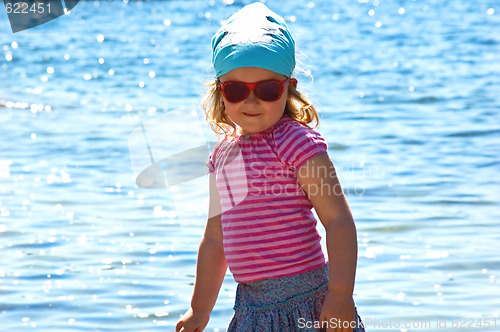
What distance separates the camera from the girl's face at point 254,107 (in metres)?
2.32

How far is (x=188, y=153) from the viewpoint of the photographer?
702 cm

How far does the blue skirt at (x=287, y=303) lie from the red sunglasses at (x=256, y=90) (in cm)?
51

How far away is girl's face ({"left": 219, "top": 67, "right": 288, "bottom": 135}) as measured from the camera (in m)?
2.32

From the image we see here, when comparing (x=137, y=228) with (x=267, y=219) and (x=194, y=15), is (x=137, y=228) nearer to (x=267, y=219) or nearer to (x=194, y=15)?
(x=267, y=219)

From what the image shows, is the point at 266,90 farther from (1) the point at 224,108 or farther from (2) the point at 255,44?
(1) the point at 224,108

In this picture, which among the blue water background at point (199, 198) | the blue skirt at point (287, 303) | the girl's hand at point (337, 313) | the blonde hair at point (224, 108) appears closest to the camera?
the girl's hand at point (337, 313)

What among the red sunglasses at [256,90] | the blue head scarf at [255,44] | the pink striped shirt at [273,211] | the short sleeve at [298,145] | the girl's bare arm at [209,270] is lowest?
the girl's bare arm at [209,270]

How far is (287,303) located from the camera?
2287 millimetres

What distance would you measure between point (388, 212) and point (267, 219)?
307 centimetres

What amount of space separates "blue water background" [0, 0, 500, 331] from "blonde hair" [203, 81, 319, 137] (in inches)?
4.2

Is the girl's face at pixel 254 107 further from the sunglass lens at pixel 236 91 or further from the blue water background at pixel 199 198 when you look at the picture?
the blue water background at pixel 199 198

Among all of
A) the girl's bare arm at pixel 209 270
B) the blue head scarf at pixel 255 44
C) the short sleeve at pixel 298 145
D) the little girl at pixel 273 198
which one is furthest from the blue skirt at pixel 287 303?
the blue head scarf at pixel 255 44

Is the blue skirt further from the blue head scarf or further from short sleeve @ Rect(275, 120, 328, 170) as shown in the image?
the blue head scarf

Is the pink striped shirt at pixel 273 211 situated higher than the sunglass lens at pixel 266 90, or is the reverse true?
the sunglass lens at pixel 266 90
